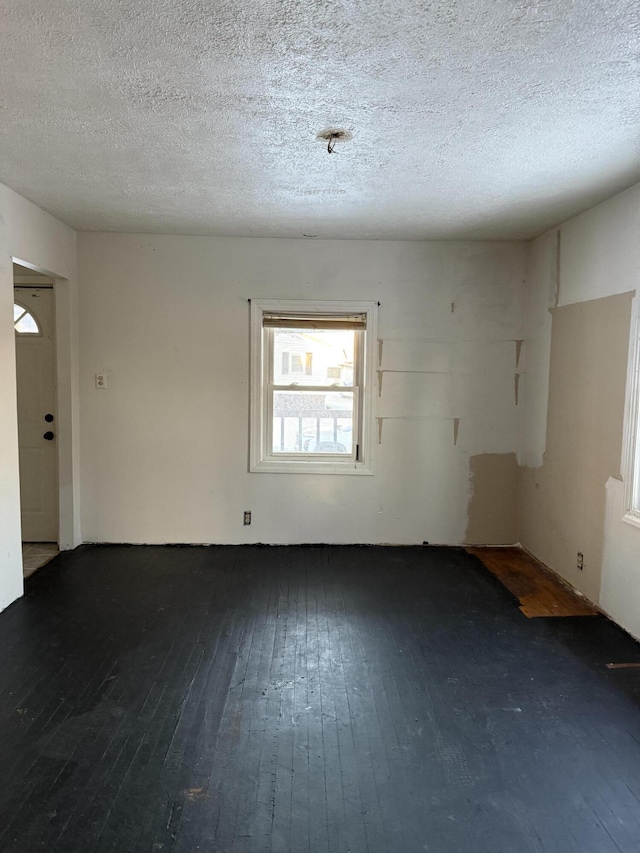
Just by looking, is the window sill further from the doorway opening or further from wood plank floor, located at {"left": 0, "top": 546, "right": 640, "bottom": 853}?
the doorway opening

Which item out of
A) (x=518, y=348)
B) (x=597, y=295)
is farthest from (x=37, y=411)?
(x=597, y=295)

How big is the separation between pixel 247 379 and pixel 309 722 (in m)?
2.76

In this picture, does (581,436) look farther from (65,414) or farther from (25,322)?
(25,322)

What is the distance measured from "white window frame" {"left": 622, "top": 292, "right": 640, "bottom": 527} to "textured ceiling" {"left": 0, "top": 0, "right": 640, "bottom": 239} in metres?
0.87

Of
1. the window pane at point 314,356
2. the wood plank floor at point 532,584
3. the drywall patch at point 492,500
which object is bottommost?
the wood plank floor at point 532,584

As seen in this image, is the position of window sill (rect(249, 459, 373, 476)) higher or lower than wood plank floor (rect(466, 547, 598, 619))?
higher

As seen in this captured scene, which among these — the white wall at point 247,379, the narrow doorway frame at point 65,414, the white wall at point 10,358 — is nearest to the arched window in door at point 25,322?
the narrow doorway frame at point 65,414

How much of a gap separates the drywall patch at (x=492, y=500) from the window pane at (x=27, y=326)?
12.4 ft

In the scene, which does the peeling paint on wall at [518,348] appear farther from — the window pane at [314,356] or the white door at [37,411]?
the white door at [37,411]

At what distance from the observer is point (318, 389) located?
4504 millimetres

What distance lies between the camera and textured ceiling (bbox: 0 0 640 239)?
5.32 ft

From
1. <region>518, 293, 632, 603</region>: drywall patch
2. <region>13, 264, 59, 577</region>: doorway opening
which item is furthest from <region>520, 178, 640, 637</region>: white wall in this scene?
<region>13, 264, 59, 577</region>: doorway opening

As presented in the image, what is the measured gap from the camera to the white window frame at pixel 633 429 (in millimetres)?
2984

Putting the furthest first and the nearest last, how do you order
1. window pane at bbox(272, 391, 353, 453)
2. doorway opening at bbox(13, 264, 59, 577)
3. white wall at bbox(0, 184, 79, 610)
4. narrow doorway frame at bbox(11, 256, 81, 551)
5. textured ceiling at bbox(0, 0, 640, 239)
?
window pane at bbox(272, 391, 353, 453) → doorway opening at bbox(13, 264, 59, 577) → narrow doorway frame at bbox(11, 256, 81, 551) → white wall at bbox(0, 184, 79, 610) → textured ceiling at bbox(0, 0, 640, 239)
